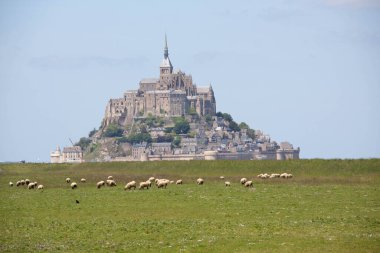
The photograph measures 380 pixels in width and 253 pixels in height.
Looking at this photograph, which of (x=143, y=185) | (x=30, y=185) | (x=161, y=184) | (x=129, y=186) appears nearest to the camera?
(x=129, y=186)

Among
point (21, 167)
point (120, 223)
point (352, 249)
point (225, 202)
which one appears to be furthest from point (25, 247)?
point (21, 167)

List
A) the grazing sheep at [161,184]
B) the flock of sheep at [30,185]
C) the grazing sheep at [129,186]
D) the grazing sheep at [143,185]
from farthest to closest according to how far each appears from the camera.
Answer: the flock of sheep at [30,185], the grazing sheep at [161,184], the grazing sheep at [143,185], the grazing sheep at [129,186]

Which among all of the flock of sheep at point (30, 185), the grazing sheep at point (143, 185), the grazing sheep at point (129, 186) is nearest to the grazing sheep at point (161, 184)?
the grazing sheep at point (143, 185)

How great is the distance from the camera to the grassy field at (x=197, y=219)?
31625 mm

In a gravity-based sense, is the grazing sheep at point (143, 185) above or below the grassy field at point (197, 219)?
above

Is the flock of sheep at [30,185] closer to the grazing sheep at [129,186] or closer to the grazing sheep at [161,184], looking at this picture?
the grazing sheep at [129,186]

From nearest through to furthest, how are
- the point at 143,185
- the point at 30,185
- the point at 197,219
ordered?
the point at 197,219, the point at 143,185, the point at 30,185

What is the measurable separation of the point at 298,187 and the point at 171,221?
20300mm

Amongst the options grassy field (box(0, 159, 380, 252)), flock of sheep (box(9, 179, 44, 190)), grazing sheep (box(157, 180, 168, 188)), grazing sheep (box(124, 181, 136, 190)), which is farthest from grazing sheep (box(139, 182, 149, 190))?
flock of sheep (box(9, 179, 44, 190))

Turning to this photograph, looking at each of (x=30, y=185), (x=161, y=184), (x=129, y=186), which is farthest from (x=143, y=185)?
(x=30, y=185)

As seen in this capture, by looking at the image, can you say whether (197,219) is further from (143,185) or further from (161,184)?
(161,184)

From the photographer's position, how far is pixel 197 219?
3894cm

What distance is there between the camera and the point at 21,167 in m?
98.3

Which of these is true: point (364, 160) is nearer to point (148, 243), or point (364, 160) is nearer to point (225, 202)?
point (225, 202)
